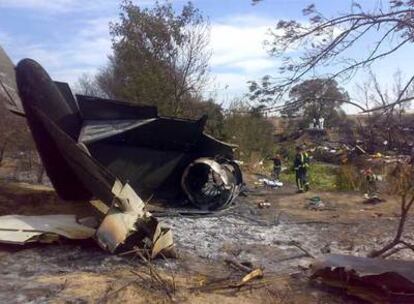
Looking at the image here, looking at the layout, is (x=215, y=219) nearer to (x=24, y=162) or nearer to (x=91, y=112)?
(x=91, y=112)

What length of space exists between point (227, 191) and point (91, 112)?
354cm

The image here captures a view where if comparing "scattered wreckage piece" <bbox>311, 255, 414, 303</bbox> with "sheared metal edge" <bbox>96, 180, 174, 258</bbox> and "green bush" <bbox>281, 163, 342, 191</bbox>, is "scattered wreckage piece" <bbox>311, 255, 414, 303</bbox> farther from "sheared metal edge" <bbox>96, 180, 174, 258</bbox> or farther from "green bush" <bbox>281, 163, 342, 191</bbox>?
"green bush" <bbox>281, 163, 342, 191</bbox>

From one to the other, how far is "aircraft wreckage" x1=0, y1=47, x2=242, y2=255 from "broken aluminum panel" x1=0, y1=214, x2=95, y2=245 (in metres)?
0.09

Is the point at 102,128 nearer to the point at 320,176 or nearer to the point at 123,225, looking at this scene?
the point at 123,225

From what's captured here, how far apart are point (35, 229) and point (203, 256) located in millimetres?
2543

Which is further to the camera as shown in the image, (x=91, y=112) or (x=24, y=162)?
(x=24, y=162)

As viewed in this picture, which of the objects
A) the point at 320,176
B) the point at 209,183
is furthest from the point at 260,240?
the point at 320,176

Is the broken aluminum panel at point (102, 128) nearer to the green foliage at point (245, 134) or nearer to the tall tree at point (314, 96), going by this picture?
the tall tree at point (314, 96)

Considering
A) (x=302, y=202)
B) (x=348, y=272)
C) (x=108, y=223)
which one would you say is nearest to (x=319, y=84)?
(x=348, y=272)

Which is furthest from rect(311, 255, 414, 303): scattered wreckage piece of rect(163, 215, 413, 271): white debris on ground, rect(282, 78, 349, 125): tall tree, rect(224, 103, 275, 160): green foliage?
rect(224, 103, 275, 160): green foliage

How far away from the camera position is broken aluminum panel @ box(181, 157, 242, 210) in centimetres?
1207


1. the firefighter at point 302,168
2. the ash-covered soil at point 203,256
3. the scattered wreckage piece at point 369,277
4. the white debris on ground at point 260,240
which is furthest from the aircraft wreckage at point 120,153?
the firefighter at point 302,168

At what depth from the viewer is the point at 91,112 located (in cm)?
1080

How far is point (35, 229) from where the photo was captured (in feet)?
26.3
